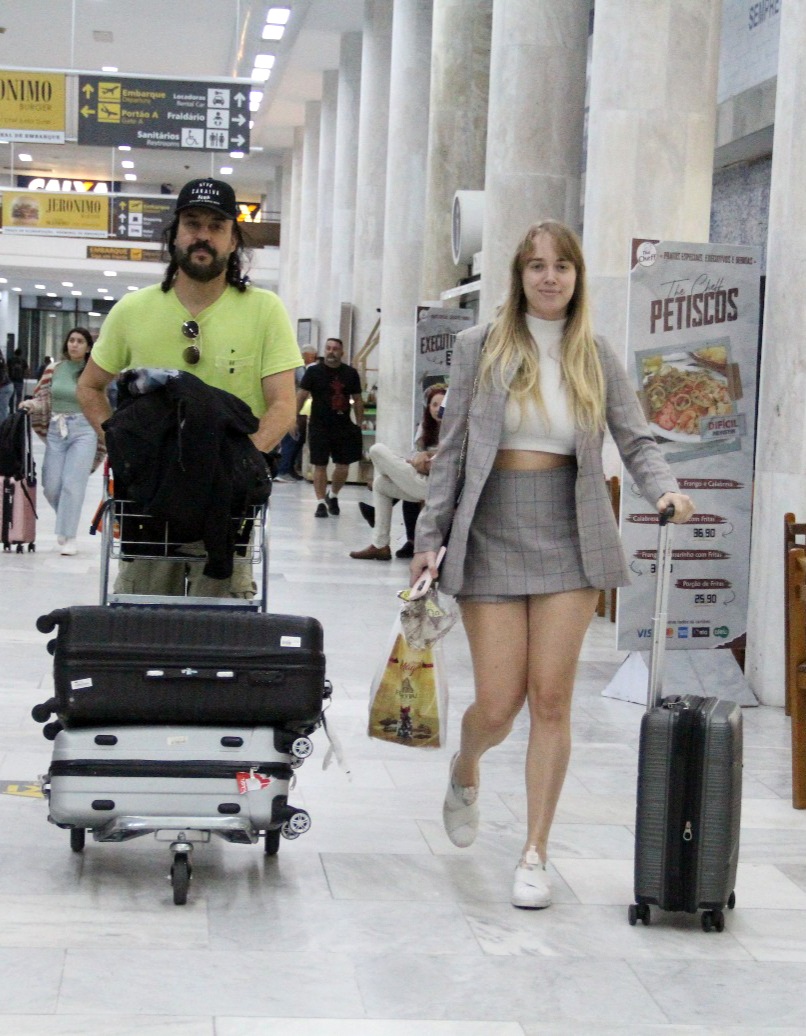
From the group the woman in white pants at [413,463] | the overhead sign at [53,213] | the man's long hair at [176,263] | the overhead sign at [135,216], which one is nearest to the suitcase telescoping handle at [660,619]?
the man's long hair at [176,263]

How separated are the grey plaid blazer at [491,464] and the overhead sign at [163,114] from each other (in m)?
14.3

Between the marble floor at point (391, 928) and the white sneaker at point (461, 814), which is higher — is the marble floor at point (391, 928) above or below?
below

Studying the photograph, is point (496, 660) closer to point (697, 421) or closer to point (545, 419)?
point (545, 419)

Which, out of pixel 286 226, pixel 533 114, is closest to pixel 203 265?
pixel 533 114

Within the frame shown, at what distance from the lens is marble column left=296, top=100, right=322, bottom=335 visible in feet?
98.7

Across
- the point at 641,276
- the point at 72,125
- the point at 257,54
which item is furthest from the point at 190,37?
the point at 641,276

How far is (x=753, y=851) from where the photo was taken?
4617 millimetres

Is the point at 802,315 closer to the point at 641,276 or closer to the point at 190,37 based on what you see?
the point at 641,276

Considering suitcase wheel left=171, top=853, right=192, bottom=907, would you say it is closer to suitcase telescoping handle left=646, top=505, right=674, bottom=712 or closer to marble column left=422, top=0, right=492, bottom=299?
suitcase telescoping handle left=646, top=505, right=674, bottom=712

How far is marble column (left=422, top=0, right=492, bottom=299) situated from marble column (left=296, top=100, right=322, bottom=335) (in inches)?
565

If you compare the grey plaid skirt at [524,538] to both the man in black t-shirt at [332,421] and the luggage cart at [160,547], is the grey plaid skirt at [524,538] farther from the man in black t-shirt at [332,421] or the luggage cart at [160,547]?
the man in black t-shirt at [332,421]

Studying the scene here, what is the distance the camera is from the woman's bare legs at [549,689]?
3.96 m

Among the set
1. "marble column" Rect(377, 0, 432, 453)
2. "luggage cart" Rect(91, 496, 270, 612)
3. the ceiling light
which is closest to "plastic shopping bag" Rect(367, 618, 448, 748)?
"luggage cart" Rect(91, 496, 270, 612)

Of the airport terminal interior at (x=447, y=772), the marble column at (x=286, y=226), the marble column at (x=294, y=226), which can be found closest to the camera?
the airport terminal interior at (x=447, y=772)
